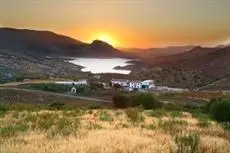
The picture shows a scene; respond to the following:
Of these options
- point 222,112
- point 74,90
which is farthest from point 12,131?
point 74,90

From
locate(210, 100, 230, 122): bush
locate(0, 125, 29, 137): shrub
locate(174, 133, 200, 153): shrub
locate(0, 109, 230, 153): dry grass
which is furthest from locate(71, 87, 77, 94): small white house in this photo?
locate(174, 133, 200, 153): shrub

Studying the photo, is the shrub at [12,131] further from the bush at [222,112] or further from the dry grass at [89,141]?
the bush at [222,112]

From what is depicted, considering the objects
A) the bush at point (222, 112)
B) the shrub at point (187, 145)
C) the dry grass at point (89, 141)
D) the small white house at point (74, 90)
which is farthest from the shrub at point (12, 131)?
the small white house at point (74, 90)

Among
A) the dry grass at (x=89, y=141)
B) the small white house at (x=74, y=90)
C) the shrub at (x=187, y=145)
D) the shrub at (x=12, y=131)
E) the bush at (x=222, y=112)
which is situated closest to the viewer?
the shrub at (x=187, y=145)

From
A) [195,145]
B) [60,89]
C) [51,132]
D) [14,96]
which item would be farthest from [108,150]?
[60,89]

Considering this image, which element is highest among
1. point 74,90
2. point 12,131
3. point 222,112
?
point 222,112

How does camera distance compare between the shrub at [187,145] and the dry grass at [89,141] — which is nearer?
the shrub at [187,145]

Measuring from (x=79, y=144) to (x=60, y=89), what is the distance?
142048 millimetres

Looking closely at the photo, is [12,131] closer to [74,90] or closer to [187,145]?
[187,145]

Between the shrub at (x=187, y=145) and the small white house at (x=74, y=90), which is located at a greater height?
the shrub at (x=187, y=145)

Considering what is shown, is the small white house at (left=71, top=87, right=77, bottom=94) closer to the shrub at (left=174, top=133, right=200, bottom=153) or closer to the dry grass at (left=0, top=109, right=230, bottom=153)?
the dry grass at (left=0, top=109, right=230, bottom=153)

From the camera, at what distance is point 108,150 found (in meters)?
10.8

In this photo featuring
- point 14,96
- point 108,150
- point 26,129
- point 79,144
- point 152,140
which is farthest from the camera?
point 14,96

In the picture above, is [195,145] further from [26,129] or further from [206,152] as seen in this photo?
[26,129]
